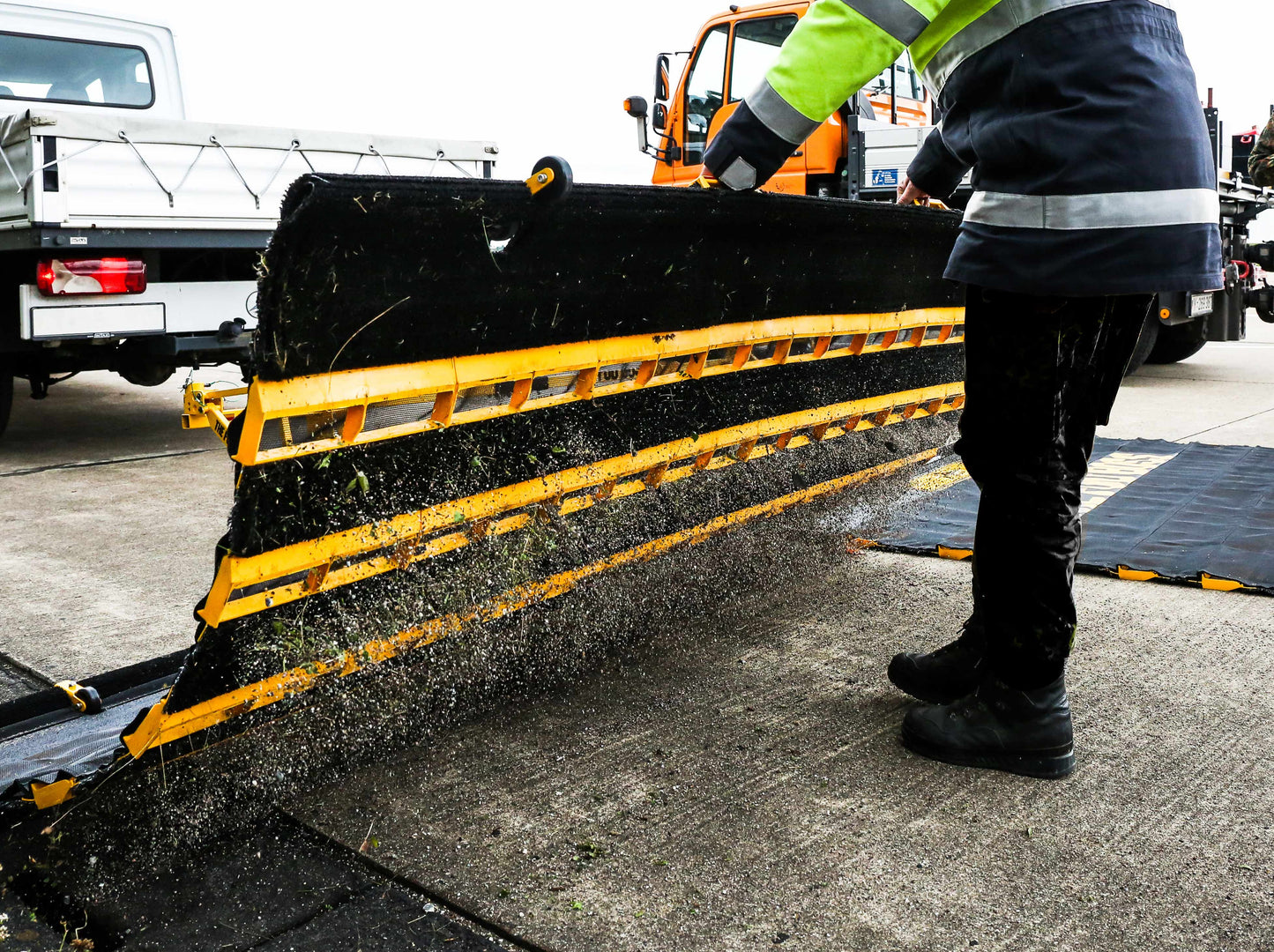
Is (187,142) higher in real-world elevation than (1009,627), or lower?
higher

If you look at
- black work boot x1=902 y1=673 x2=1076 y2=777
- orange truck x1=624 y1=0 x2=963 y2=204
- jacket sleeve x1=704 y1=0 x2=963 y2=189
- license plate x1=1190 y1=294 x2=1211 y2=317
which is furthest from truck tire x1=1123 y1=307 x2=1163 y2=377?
jacket sleeve x1=704 y1=0 x2=963 y2=189

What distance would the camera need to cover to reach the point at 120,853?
1.95 m

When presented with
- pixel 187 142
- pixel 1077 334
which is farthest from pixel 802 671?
pixel 187 142

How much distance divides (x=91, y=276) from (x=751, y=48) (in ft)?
17.4

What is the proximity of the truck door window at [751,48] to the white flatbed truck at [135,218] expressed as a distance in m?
2.88

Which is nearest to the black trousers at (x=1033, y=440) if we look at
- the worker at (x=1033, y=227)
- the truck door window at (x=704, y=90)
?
the worker at (x=1033, y=227)

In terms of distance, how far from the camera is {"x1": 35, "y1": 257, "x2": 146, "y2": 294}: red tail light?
5.23 metres

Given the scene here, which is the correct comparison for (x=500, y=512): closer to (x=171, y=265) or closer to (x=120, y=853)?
(x=120, y=853)

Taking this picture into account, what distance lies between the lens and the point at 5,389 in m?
6.30

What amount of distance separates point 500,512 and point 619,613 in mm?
703

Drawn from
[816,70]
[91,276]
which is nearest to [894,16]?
[816,70]

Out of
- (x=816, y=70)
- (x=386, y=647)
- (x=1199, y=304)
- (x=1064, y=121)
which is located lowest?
(x=386, y=647)

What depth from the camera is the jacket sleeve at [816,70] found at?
199cm

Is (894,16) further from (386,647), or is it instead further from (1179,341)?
(1179,341)
